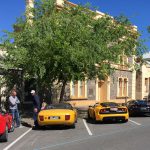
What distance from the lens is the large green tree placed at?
21.6 m

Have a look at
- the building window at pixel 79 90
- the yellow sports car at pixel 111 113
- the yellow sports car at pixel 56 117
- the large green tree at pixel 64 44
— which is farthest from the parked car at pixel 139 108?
the building window at pixel 79 90

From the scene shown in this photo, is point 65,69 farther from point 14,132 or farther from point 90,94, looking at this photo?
point 90,94

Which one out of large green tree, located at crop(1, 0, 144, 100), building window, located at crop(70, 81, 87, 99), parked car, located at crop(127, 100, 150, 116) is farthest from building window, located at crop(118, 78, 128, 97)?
large green tree, located at crop(1, 0, 144, 100)

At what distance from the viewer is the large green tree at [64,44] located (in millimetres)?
21641

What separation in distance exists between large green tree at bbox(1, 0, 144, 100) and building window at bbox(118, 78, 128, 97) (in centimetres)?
1734

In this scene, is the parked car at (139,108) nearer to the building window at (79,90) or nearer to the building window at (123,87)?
the building window at (79,90)

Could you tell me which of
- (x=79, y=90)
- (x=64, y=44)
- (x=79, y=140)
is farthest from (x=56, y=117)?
(x=79, y=90)

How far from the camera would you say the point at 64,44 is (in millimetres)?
21297

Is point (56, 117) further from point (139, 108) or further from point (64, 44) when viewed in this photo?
point (139, 108)

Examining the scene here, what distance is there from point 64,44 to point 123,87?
22883 mm

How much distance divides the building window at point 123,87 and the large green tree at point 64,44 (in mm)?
17338

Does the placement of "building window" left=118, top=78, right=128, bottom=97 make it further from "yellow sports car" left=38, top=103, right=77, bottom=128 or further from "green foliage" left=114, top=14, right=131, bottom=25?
"yellow sports car" left=38, top=103, right=77, bottom=128

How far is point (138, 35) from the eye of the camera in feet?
85.0

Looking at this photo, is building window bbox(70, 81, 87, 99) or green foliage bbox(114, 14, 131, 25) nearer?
green foliage bbox(114, 14, 131, 25)
